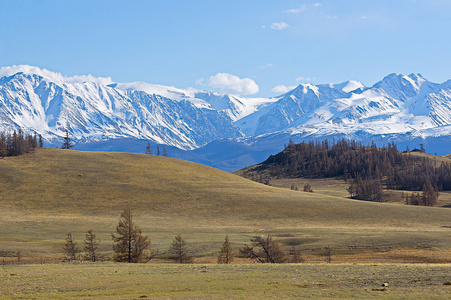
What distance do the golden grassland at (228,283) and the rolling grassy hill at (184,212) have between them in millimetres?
27828

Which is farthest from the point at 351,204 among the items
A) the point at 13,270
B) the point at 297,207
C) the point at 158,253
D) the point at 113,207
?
the point at 13,270

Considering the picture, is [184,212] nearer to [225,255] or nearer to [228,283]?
[225,255]

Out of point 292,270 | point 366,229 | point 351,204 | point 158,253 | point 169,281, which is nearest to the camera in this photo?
point 169,281

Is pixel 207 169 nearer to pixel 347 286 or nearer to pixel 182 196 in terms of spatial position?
pixel 182 196

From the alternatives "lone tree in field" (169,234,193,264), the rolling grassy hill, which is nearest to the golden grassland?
"lone tree in field" (169,234,193,264)

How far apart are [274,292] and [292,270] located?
34.8 ft

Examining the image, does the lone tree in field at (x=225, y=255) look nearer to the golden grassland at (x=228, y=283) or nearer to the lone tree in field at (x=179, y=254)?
the lone tree in field at (x=179, y=254)

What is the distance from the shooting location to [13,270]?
134 ft

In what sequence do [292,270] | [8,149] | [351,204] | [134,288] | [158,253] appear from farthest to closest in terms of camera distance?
1. [8,149]
2. [351,204]
3. [158,253]
4. [292,270]
5. [134,288]

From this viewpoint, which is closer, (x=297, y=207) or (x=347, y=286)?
(x=347, y=286)

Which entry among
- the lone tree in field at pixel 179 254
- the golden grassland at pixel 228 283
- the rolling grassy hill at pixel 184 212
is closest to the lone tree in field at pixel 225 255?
the lone tree in field at pixel 179 254

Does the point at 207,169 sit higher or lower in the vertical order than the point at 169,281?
higher

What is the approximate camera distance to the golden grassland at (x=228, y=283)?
2801cm

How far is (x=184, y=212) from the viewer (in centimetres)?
11238
